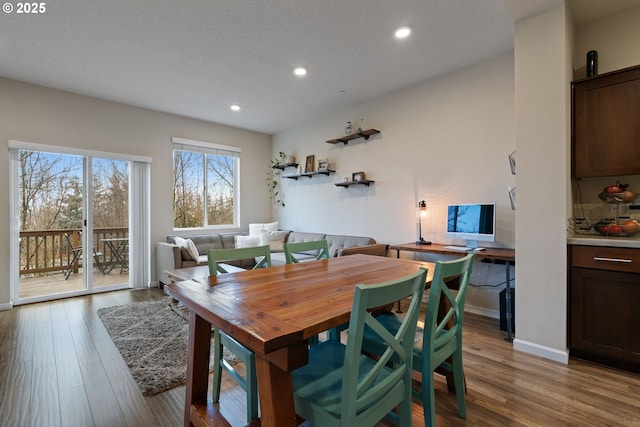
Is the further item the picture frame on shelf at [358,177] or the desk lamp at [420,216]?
the picture frame on shelf at [358,177]

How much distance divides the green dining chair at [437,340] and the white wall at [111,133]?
4438 mm

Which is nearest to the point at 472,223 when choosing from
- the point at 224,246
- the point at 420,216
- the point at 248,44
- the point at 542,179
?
the point at 420,216

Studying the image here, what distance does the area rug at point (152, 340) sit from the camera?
206 centimetres

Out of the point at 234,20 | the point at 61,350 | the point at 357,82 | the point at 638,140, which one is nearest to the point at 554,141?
the point at 638,140

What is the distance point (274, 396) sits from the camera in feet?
3.22

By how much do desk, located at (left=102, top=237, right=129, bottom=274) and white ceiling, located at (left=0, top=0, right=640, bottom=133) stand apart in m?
2.07

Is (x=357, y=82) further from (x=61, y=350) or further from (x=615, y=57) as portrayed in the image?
(x=61, y=350)

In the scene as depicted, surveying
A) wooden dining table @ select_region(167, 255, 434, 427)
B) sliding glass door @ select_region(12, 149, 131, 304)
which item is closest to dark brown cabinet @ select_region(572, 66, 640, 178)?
wooden dining table @ select_region(167, 255, 434, 427)

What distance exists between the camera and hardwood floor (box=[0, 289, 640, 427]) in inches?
64.5

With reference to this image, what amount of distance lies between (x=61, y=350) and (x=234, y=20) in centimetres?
312

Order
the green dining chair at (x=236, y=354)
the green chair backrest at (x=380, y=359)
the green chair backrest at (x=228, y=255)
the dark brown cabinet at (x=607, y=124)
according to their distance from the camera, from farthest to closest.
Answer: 1. the dark brown cabinet at (x=607, y=124)
2. the green chair backrest at (x=228, y=255)
3. the green dining chair at (x=236, y=354)
4. the green chair backrest at (x=380, y=359)

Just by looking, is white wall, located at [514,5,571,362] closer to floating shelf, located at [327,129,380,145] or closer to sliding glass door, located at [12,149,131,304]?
floating shelf, located at [327,129,380,145]

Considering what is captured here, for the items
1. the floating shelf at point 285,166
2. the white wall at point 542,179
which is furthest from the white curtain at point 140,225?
the white wall at point 542,179

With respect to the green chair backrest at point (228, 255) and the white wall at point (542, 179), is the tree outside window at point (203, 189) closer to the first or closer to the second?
the green chair backrest at point (228, 255)
